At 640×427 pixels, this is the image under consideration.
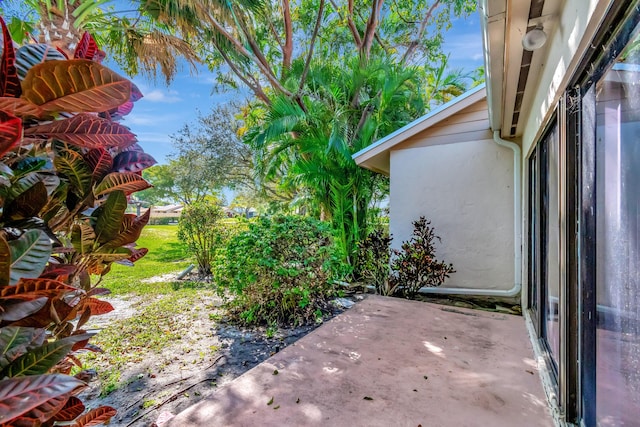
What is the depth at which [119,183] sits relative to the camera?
3.56ft

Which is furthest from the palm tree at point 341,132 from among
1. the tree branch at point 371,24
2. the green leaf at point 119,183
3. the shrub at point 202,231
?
the green leaf at point 119,183

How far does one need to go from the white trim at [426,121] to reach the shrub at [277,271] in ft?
6.93

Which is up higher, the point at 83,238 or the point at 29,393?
the point at 83,238

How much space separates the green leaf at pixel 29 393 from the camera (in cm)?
64

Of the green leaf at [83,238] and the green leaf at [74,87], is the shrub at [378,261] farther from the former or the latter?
the green leaf at [74,87]

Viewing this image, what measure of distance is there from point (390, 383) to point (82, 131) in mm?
2747

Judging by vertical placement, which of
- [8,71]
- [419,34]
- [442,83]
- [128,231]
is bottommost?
[128,231]

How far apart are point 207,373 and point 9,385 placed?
96.8 inches

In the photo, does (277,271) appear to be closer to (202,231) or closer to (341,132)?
(341,132)

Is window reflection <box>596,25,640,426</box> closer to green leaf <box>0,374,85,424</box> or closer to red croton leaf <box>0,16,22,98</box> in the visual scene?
green leaf <box>0,374,85,424</box>

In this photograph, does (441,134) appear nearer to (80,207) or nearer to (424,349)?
(424,349)

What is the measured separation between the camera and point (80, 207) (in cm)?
109

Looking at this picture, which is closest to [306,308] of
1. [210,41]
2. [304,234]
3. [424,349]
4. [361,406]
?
[304,234]

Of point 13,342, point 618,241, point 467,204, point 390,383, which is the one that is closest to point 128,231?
point 13,342
